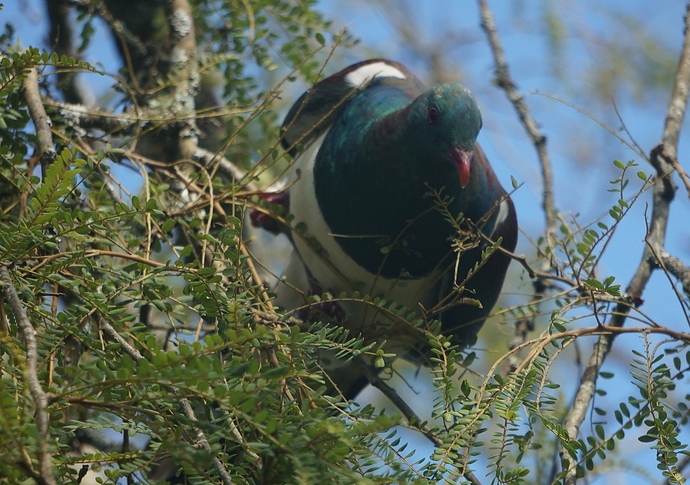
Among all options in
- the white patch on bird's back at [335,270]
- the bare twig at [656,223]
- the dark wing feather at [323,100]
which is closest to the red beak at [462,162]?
the white patch on bird's back at [335,270]

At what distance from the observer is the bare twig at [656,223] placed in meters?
2.21

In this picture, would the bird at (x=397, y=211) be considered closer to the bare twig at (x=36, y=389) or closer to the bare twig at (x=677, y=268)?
the bare twig at (x=677, y=268)

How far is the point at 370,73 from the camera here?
3.25 m

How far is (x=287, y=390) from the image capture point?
175 cm

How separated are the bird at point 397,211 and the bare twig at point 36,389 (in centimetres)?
95

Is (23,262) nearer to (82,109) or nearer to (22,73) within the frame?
(22,73)

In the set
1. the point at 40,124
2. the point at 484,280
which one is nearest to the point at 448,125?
the point at 484,280

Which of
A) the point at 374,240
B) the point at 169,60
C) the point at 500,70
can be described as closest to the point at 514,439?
the point at 374,240

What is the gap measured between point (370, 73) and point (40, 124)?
1.43m

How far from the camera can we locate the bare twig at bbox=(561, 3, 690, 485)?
221 cm

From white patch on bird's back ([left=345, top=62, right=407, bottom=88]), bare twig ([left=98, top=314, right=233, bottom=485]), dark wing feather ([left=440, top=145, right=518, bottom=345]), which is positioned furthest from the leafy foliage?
white patch on bird's back ([left=345, top=62, right=407, bottom=88])

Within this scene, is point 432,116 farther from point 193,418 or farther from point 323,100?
point 193,418

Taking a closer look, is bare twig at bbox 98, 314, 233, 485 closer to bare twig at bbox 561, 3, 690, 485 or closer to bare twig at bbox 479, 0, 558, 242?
bare twig at bbox 561, 3, 690, 485

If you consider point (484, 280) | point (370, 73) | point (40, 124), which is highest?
point (370, 73)
